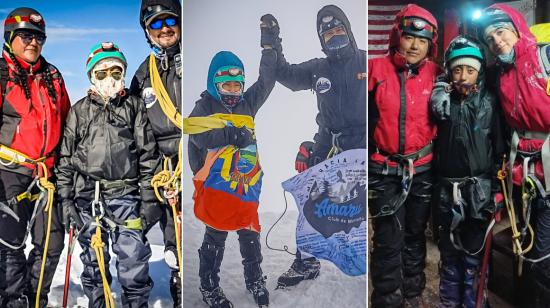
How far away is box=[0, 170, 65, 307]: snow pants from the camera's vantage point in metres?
2.88

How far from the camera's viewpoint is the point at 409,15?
9.18ft

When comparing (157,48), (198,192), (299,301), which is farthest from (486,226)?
(157,48)

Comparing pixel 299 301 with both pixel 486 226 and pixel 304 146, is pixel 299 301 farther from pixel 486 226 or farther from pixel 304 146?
pixel 486 226

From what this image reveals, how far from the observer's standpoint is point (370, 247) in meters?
2.95

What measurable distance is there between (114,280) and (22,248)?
19.5 inches

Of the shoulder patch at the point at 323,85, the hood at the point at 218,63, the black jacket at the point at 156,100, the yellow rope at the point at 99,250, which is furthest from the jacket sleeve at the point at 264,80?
the yellow rope at the point at 99,250

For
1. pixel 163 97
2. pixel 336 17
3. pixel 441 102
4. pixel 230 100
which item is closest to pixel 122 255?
pixel 163 97

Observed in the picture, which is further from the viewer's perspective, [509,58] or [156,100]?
[156,100]

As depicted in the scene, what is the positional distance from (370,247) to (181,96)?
49.7 inches

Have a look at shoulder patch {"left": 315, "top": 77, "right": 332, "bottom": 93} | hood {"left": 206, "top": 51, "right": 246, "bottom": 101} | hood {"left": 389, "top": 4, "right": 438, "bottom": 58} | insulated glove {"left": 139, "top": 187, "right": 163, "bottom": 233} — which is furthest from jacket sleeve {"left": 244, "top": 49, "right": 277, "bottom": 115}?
insulated glove {"left": 139, "top": 187, "right": 163, "bottom": 233}

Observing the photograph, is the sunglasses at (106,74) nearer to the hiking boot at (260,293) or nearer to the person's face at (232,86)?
the person's face at (232,86)

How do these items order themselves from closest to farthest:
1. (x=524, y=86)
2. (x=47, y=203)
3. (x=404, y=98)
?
(x=524, y=86)
(x=404, y=98)
(x=47, y=203)

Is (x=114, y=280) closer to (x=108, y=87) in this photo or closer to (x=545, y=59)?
(x=108, y=87)

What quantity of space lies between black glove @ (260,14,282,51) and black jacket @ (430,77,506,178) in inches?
33.0
